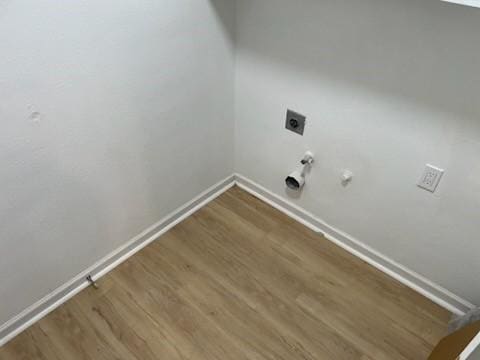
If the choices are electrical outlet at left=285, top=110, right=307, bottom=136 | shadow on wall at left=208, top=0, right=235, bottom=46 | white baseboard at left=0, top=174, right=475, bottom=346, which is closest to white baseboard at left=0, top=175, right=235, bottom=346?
white baseboard at left=0, top=174, right=475, bottom=346

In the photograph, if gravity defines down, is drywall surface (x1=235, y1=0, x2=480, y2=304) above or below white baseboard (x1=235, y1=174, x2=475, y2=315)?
above

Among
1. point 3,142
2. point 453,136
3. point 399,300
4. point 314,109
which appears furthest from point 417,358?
point 3,142

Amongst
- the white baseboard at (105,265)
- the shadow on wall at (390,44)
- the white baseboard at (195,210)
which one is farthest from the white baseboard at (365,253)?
the shadow on wall at (390,44)

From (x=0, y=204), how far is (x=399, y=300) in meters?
1.54

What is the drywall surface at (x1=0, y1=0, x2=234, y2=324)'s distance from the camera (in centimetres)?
103

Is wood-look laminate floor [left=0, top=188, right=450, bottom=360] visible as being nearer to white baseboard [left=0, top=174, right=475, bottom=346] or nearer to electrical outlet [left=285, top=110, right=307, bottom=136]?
white baseboard [left=0, top=174, right=475, bottom=346]

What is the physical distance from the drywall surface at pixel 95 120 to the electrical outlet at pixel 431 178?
0.92 meters

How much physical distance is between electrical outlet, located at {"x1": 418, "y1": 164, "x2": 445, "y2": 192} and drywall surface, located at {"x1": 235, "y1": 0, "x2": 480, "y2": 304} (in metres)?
0.02

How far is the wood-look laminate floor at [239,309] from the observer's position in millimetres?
1367

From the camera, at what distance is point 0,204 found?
1124 mm

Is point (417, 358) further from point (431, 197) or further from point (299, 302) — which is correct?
point (431, 197)

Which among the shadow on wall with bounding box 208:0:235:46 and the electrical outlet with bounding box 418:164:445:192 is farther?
the shadow on wall with bounding box 208:0:235:46

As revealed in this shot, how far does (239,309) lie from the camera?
1.49 m

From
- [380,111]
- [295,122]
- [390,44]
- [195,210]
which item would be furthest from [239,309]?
[390,44]
